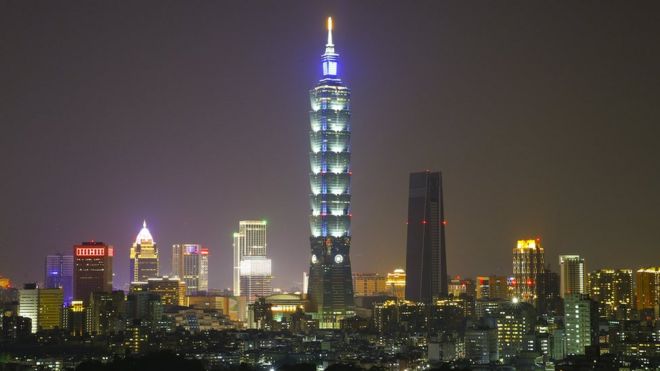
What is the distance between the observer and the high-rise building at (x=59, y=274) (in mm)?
120688

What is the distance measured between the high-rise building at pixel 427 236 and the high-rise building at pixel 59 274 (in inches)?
1024

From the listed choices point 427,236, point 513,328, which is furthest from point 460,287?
point 513,328

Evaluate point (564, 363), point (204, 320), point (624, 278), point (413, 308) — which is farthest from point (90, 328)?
point (564, 363)

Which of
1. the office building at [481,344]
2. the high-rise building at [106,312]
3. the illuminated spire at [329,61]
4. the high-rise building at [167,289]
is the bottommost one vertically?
the office building at [481,344]

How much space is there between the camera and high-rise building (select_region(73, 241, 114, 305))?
11706cm

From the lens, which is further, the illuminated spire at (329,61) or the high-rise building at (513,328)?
the illuminated spire at (329,61)

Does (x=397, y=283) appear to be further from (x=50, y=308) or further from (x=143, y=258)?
(x=50, y=308)

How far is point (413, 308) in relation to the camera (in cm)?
10706

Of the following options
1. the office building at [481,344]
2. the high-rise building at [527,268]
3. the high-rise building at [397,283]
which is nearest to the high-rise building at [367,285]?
the high-rise building at [397,283]

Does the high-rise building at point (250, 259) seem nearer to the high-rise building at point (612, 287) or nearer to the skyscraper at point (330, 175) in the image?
the skyscraper at point (330, 175)

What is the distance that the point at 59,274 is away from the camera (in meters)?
122

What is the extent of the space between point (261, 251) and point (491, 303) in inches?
1481

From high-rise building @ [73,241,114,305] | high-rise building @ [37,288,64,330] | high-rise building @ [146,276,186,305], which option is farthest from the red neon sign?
high-rise building @ [37,288,64,330]

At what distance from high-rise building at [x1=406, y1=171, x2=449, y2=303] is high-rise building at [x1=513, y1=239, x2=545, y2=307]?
11264 mm
